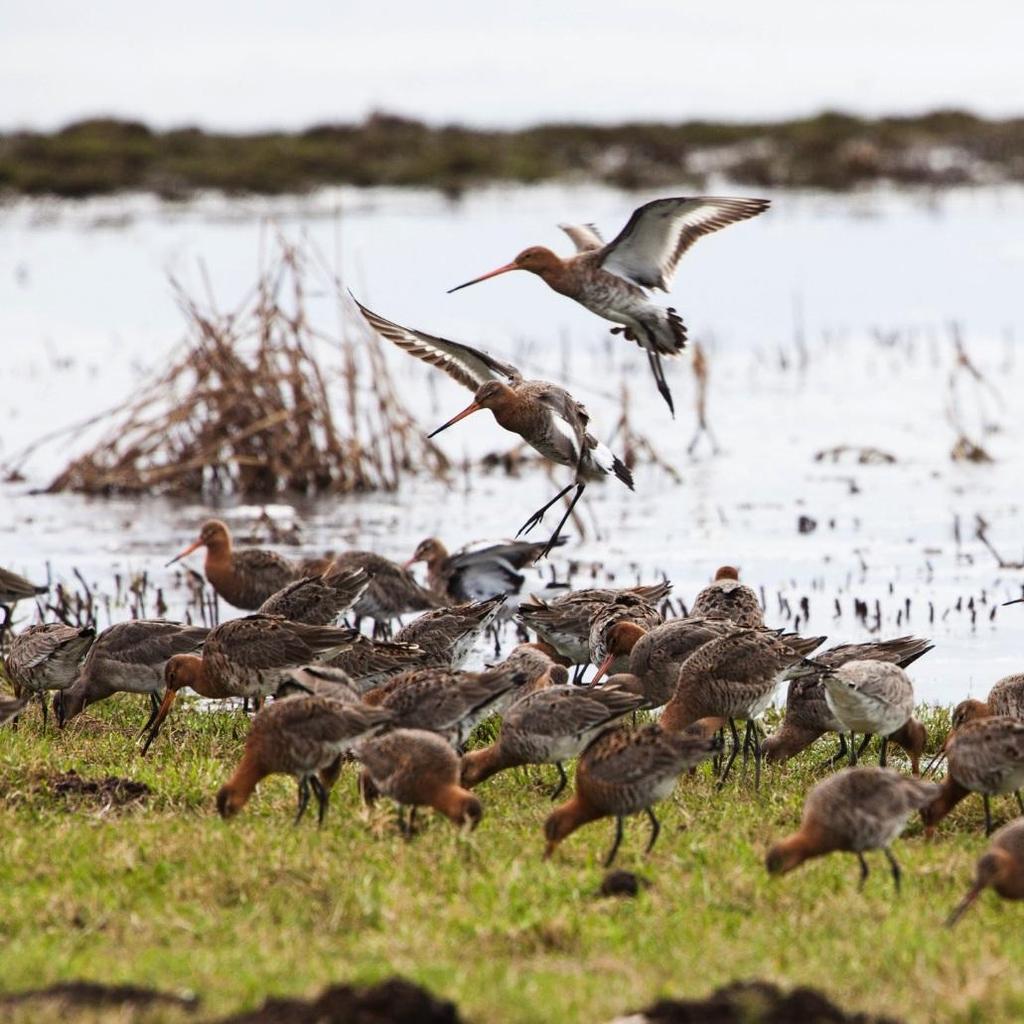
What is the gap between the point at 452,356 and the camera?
1102 cm

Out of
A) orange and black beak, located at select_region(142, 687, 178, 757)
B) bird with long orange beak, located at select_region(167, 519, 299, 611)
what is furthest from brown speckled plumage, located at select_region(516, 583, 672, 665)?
bird with long orange beak, located at select_region(167, 519, 299, 611)

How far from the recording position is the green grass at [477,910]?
221 inches

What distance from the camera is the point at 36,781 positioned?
8.16 meters

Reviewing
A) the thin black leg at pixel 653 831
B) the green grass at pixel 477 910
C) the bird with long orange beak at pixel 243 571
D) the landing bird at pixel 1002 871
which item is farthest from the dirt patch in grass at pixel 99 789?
the bird with long orange beak at pixel 243 571

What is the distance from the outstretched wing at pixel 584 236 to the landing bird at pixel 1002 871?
5.31 m

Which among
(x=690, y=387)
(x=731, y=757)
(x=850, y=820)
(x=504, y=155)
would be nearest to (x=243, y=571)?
(x=731, y=757)

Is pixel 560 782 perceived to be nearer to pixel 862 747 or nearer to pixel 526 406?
pixel 862 747

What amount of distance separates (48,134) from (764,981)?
51.7m

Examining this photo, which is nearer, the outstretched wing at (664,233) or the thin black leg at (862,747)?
the thin black leg at (862,747)

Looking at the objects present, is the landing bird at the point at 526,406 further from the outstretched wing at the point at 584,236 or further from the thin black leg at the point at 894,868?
the thin black leg at the point at 894,868

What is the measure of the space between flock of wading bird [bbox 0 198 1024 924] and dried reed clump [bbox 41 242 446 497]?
3.96 metres

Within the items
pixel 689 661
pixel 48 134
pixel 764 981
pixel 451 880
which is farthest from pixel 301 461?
pixel 48 134

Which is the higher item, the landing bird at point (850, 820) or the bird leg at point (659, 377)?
the bird leg at point (659, 377)

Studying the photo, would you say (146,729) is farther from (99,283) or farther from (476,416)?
(99,283)
